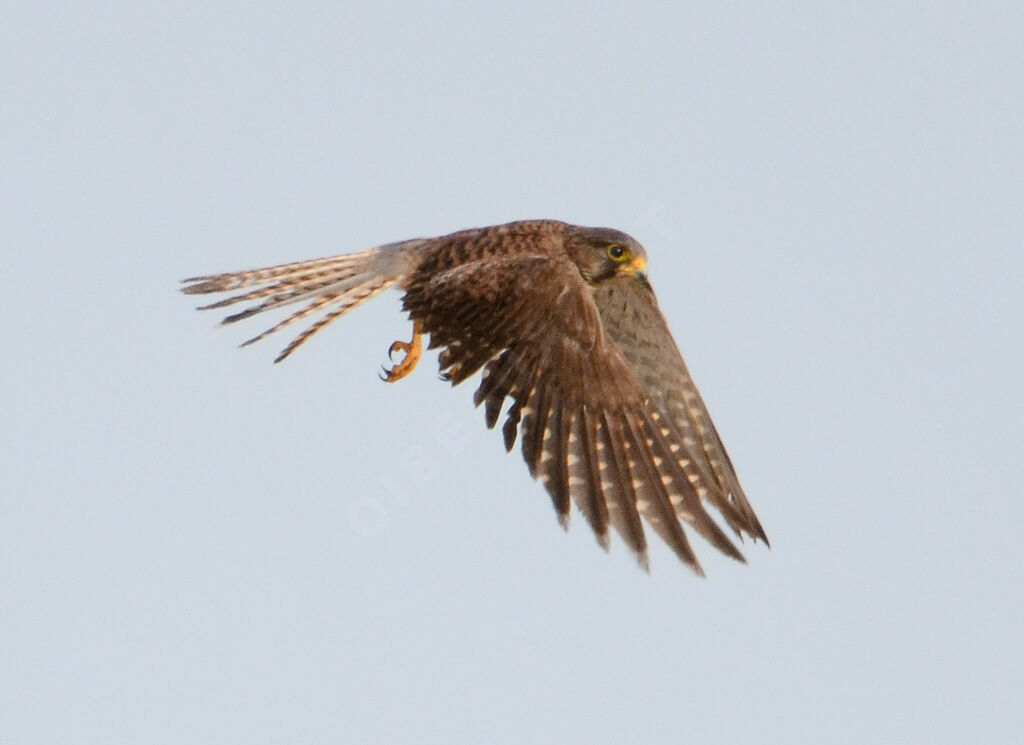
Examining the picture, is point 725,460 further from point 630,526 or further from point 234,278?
point 234,278

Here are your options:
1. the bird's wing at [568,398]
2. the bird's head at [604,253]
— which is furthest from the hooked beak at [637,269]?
the bird's wing at [568,398]

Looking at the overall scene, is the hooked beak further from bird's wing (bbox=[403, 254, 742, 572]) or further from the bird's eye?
bird's wing (bbox=[403, 254, 742, 572])

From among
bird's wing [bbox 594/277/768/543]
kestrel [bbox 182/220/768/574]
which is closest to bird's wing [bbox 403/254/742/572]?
kestrel [bbox 182/220/768/574]

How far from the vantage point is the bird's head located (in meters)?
10.6

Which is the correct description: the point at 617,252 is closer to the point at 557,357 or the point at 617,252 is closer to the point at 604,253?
the point at 604,253

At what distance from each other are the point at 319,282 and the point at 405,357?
0.67 metres

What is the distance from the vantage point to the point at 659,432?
9.85m

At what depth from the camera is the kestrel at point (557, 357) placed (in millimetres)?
9430

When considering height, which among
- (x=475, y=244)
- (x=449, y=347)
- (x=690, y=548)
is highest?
(x=475, y=244)

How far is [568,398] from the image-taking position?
957cm

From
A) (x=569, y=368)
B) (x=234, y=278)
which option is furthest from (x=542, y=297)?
A: (x=234, y=278)

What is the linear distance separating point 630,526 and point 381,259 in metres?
2.59

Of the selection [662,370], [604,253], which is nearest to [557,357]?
[604,253]

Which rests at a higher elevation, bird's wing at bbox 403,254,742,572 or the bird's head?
the bird's head
